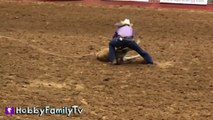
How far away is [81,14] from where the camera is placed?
18.0 meters

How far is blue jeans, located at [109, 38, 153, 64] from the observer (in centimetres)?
1054

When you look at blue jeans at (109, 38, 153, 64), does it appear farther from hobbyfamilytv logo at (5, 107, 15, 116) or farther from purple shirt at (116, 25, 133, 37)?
hobbyfamilytv logo at (5, 107, 15, 116)

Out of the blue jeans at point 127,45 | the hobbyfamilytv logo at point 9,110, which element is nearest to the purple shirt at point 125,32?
the blue jeans at point 127,45

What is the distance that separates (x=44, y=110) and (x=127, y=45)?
3.67 meters

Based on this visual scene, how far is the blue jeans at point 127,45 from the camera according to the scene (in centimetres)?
1054

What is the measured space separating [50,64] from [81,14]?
757cm

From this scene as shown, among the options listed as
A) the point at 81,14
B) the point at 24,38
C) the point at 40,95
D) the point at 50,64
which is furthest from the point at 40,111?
the point at 81,14

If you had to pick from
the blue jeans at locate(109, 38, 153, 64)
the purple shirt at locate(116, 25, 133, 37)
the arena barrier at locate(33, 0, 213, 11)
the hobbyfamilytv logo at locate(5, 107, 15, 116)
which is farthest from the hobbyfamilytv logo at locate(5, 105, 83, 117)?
the arena barrier at locate(33, 0, 213, 11)

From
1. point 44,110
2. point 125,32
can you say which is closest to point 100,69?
point 125,32

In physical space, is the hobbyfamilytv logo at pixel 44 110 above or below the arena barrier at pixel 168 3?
below

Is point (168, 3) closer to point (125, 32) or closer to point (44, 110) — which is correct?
point (125, 32)

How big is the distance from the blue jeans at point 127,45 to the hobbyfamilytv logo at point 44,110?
10.8 ft

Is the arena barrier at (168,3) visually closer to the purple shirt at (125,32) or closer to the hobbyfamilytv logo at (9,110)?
the purple shirt at (125,32)

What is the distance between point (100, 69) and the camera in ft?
34.1
